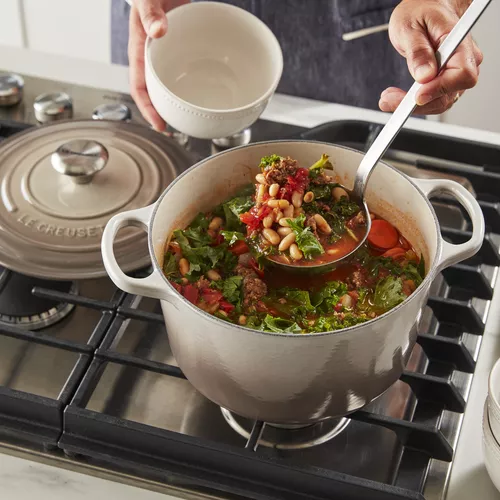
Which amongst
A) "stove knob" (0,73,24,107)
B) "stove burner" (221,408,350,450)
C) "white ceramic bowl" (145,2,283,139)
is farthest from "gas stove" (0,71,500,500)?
"stove knob" (0,73,24,107)

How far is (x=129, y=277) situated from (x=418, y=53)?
0.50 metres

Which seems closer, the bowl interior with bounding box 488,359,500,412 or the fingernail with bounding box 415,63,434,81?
the bowl interior with bounding box 488,359,500,412

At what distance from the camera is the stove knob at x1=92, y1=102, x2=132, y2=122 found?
1478mm

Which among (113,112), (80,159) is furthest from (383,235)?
(113,112)

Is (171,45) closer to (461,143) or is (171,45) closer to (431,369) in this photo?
(461,143)

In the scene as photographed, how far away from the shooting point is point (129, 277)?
0.92 metres

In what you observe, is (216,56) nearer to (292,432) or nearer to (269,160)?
(269,160)

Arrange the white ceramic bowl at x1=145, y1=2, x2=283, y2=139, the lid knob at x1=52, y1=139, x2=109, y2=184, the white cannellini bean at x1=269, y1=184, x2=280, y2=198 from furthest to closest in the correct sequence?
the white ceramic bowl at x1=145, y1=2, x2=283, y2=139
the lid knob at x1=52, y1=139, x2=109, y2=184
the white cannellini bean at x1=269, y1=184, x2=280, y2=198

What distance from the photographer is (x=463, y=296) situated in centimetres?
122

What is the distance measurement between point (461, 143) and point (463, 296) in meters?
0.32

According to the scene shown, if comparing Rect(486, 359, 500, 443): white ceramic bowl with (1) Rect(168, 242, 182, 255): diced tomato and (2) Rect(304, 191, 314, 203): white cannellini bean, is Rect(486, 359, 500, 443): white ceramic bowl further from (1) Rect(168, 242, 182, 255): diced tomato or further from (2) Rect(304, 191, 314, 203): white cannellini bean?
(1) Rect(168, 242, 182, 255): diced tomato

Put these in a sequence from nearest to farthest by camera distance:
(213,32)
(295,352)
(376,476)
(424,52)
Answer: (295,352), (376,476), (424,52), (213,32)

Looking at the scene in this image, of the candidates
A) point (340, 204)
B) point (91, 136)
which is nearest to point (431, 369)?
point (340, 204)

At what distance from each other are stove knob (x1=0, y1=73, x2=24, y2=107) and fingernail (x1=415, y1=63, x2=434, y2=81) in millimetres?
787
